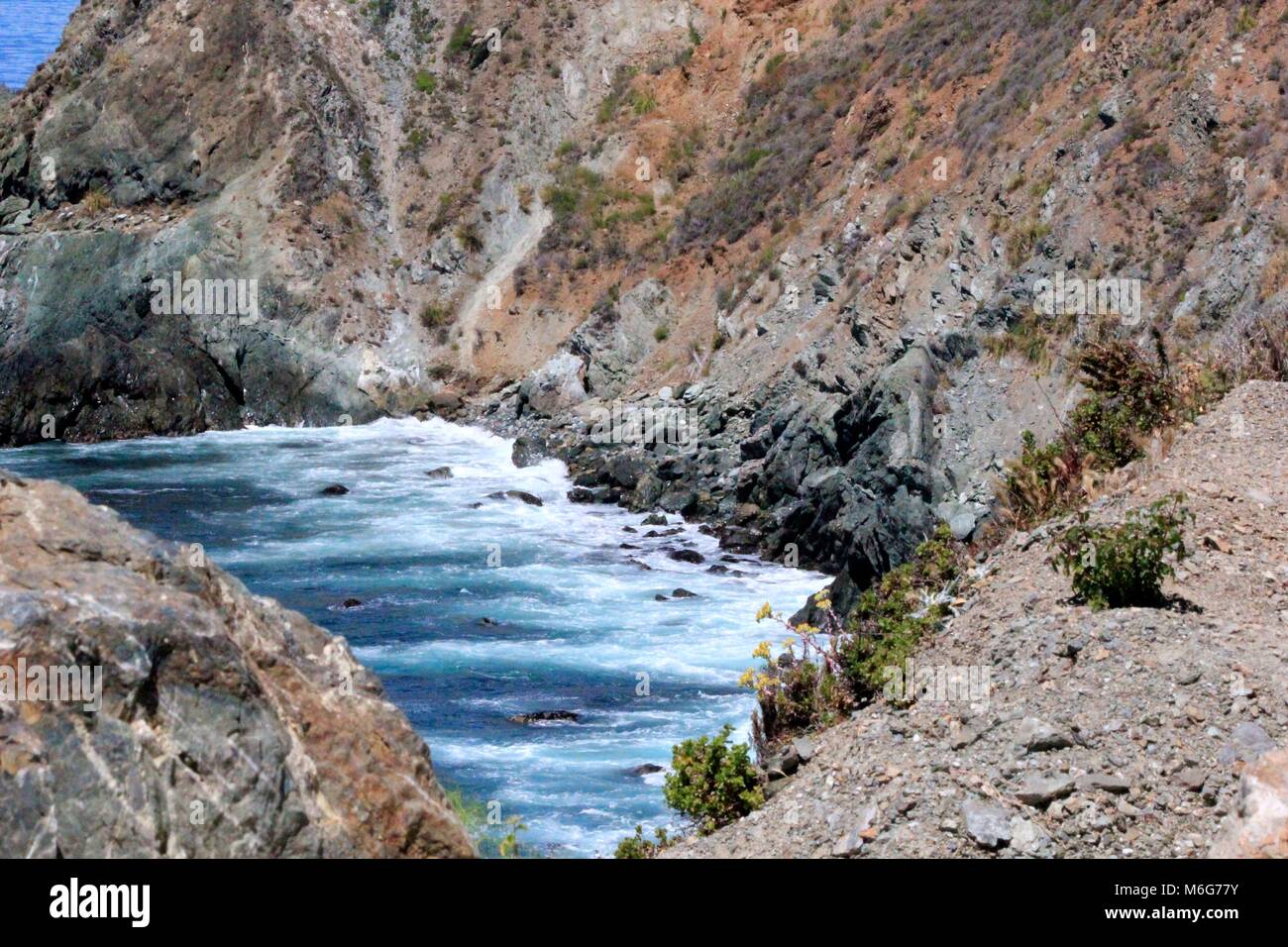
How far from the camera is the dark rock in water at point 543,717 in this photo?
18234 mm

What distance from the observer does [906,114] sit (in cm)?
3788

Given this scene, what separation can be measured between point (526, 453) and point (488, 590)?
A: 11730 millimetres

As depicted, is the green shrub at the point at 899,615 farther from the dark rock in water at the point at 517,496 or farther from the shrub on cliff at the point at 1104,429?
the dark rock in water at the point at 517,496

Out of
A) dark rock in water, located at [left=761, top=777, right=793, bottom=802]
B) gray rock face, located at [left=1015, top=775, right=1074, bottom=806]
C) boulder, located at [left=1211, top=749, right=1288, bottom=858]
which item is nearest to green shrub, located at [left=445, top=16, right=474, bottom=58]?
dark rock in water, located at [left=761, top=777, right=793, bottom=802]

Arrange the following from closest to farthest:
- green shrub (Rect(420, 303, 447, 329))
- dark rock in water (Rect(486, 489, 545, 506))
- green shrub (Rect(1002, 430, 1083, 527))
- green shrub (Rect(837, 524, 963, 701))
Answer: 1. green shrub (Rect(837, 524, 963, 701))
2. green shrub (Rect(1002, 430, 1083, 527))
3. dark rock in water (Rect(486, 489, 545, 506))
4. green shrub (Rect(420, 303, 447, 329))

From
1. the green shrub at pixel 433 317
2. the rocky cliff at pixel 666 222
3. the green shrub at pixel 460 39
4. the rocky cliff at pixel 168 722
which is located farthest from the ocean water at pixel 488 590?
the green shrub at pixel 460 39

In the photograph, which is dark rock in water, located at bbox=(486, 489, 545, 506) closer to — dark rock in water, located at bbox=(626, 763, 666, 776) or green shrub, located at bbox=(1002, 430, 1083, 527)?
dark rock in water, located at bbox=(626, 763, 666, 776)

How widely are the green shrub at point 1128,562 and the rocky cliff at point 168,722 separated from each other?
16.7ft

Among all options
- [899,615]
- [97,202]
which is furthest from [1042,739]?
[97,202]

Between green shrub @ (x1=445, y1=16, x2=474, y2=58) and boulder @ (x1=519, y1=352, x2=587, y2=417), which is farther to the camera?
green shrub @ (x1=445, y1=16, x2=474, y2=58)

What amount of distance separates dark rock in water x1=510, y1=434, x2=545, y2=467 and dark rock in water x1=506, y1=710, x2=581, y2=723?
18141 mm

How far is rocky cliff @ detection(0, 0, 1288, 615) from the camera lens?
84.9 feet
